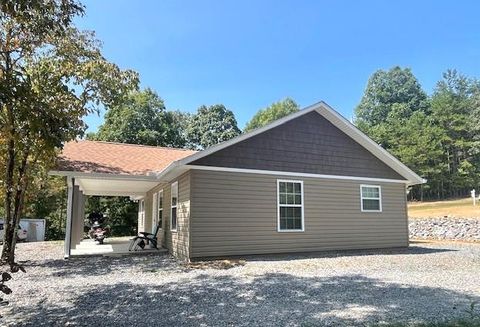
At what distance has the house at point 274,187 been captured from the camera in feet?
33.5

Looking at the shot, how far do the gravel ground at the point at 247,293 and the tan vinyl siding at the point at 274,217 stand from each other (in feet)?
3.36

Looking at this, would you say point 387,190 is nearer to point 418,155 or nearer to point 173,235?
point 173,235

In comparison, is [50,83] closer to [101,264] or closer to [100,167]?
[100,167]

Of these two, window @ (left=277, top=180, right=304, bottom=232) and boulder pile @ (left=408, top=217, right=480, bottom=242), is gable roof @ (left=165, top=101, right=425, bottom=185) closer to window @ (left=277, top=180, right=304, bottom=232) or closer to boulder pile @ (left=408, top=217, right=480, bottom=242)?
window @ (left=277, top=180, right=304, bottom=232)

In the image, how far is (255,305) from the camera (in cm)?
543

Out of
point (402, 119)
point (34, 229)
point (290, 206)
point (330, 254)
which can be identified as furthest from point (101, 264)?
point (402, 119)

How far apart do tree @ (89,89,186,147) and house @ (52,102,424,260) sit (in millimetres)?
16267

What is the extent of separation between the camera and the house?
1020 centimetres

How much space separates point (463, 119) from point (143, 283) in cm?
4616

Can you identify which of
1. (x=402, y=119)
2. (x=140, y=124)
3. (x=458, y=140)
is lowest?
(x=140, y=124)

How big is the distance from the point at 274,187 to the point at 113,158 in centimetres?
564

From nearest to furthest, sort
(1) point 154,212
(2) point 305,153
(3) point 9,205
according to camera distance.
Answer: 1. (3) point 9,205
2. (2) point 305,153
3. (1) point 154,212

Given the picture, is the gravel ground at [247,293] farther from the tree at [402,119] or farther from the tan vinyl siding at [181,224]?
the tree at [402,119]

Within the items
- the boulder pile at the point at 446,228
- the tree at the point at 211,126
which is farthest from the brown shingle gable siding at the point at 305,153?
the tree at the point at 211,126
